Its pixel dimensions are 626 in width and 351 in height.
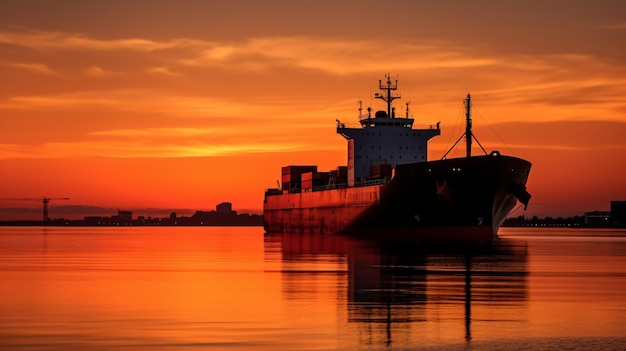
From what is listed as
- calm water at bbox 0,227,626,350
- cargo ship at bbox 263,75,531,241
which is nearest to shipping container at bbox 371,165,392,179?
cargo ship at bbox 263,75,531,241

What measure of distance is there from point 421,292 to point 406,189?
46.2 metres

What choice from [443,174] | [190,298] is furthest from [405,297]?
[443,174]

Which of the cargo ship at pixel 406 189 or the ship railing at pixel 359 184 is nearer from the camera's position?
the cargo ship at pixel 406 189

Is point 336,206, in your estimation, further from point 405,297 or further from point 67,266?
point 405,297

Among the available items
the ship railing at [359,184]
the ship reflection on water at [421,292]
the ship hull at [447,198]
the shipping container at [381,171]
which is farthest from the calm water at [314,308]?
the shipping container at [381,171]

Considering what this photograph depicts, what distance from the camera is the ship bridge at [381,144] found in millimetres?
90500

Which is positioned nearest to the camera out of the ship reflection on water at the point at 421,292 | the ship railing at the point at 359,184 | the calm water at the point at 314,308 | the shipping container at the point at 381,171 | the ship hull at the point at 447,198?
the calm water at the point at 314,308

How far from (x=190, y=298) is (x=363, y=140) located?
220ft

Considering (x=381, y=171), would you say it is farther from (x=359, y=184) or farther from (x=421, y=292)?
(x=421, y=292)

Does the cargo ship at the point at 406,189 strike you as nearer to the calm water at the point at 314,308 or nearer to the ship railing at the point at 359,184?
the ship railing at the point at 359,184

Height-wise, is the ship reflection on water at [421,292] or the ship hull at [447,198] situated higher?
the ship hull at [447,198]

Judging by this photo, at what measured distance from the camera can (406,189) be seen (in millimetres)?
71938

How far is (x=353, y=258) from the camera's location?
147 ft

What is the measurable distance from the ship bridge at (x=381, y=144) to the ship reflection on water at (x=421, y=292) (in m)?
44.8
